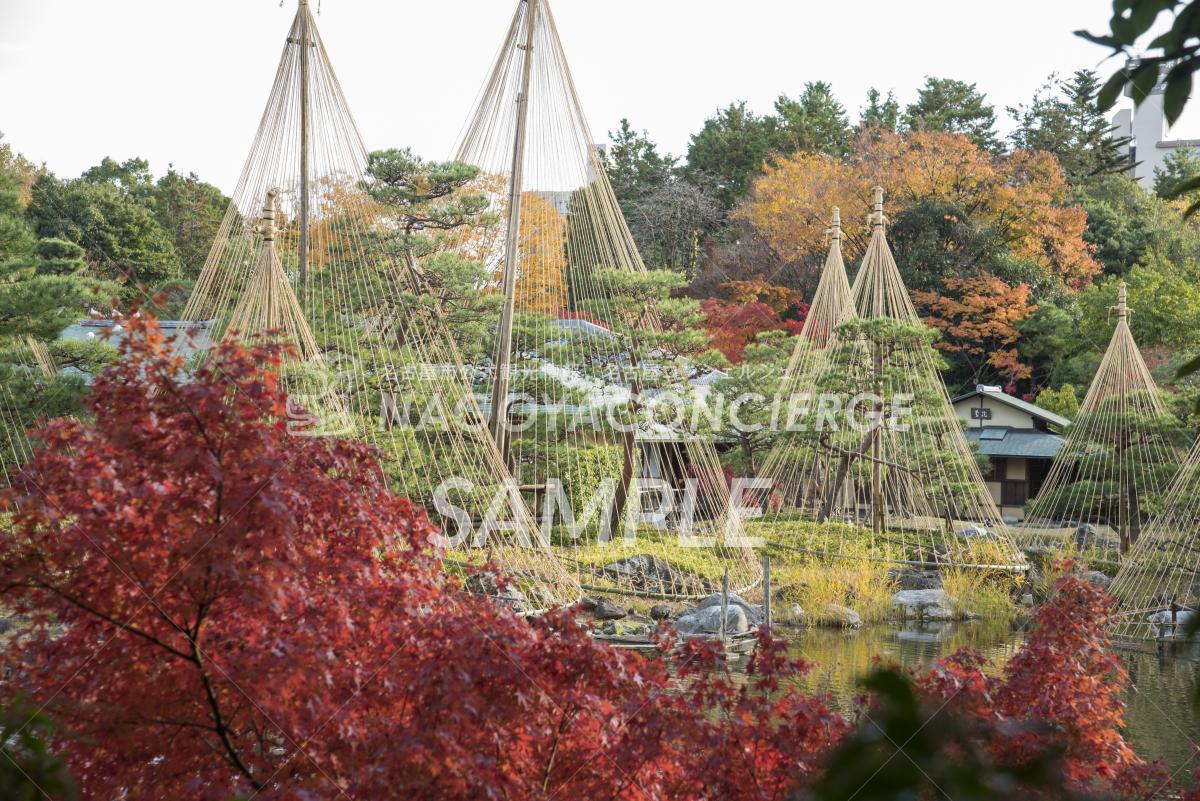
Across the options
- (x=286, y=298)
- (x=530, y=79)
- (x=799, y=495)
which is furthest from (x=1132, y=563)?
(x=286, y=298)

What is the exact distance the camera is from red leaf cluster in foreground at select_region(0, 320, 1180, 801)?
191cm

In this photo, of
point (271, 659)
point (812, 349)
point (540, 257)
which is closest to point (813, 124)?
point (812, 349)

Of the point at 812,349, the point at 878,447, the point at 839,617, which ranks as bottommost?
the point at 839,617

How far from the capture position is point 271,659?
1.91 meters

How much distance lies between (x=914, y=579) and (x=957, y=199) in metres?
8.61

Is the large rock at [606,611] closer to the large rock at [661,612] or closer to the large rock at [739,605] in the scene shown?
the large rock at [661,612]

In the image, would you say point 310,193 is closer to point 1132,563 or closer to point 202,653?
point 202,653

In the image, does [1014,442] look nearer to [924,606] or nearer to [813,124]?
[924,606]

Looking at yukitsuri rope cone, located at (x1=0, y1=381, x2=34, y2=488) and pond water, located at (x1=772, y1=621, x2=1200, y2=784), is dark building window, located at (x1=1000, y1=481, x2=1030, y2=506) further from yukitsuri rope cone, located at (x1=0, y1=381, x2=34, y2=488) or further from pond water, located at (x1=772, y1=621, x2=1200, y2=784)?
yukitsuri rope cone, located at (x1=0, y1=381, x2=34, y2=488)

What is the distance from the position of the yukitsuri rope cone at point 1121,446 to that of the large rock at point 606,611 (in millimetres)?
4531

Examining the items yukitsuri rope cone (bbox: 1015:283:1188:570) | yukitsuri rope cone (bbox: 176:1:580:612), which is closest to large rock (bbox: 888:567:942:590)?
yukitsuri rope cone (bbox: 1015:283:1188:570)

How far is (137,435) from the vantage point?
2.08m

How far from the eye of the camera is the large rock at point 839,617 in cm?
827

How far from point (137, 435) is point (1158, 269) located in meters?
15.3
